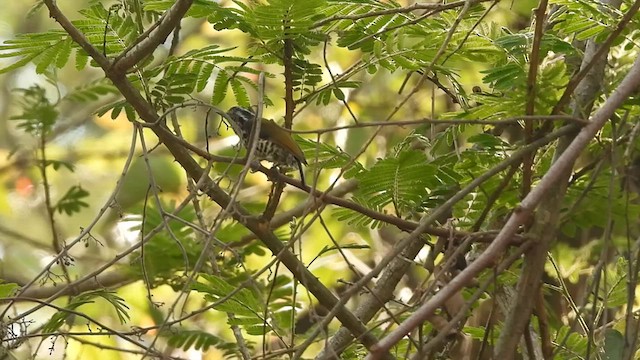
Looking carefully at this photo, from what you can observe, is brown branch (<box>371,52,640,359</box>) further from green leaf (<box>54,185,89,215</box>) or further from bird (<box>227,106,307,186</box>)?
green leaf (<box>54,185,89,215</box>)

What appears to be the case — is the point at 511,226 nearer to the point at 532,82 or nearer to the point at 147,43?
the point at 532,82

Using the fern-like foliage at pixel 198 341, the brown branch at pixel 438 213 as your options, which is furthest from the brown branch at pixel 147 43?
the fern-like foliage at pixel 198 341

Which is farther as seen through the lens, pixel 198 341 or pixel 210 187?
pixel 198 341

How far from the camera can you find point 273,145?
6.26 feet

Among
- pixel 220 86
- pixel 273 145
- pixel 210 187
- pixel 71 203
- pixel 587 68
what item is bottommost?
pixel 587 68

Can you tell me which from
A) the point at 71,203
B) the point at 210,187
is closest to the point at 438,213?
the point at 210,187

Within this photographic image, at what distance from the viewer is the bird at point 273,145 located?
1.88m

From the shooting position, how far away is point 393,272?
88.9 inches

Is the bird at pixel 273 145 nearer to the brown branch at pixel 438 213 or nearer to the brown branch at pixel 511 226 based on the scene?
the brown branch at pixel 438 213

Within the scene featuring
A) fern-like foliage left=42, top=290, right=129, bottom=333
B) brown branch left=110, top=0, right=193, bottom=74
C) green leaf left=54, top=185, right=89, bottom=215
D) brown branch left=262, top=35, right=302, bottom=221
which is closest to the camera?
brown branch left=110, top=0, right=193, bottom=74

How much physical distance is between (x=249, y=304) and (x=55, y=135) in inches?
110

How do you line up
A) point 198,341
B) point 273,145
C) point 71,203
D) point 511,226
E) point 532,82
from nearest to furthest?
point 511,226 < point 532,82 < point 273,145 < point 198,341 < point 71,203

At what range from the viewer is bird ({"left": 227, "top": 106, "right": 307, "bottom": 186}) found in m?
1.88

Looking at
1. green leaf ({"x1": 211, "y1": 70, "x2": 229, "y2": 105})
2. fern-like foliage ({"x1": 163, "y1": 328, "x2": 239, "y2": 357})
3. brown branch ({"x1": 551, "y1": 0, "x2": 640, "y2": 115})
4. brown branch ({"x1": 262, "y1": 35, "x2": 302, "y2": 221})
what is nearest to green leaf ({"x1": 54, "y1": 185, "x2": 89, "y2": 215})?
fern-like foliage ({"x1": 163, "y1": 328, "x2": 239, "y2": 357})
